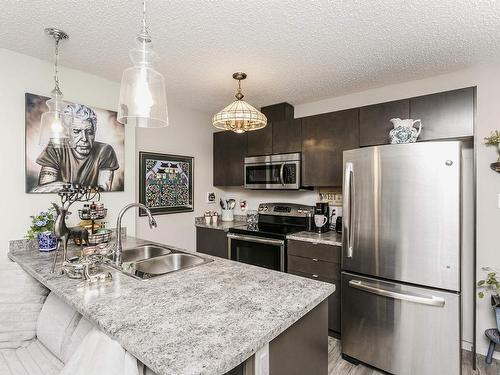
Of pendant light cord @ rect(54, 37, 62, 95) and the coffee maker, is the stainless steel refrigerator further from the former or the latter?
pendant light cord @ rect(54, 37, 62, 95)

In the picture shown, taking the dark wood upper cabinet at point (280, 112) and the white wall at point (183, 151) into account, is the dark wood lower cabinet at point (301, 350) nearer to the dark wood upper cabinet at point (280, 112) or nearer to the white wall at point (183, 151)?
the white wall at point (183, 151)

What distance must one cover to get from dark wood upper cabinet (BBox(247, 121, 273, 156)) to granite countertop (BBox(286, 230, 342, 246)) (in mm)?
1058

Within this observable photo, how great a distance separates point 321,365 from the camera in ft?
4.56

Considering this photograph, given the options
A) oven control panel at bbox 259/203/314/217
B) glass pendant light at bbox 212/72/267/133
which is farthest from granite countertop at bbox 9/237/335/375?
oven control panel at bbox 259/203/314/217

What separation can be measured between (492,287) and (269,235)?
1.92 m

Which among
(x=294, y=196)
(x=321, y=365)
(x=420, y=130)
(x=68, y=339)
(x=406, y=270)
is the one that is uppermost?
(x=420, y=130)

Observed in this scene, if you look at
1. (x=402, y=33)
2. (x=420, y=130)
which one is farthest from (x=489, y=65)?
(x=402, y=33)

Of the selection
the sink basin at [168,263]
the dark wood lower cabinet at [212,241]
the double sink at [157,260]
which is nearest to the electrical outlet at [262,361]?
the double sink at [157,260]

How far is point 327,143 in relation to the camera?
2.84m

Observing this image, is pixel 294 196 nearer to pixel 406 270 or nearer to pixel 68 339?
pixel 406 270

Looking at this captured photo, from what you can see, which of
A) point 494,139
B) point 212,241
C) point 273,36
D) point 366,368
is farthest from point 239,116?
point 366,368

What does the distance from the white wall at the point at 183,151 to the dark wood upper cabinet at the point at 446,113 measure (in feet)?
8.12

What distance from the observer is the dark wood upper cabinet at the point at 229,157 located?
141 inches

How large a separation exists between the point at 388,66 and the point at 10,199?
3.18m
